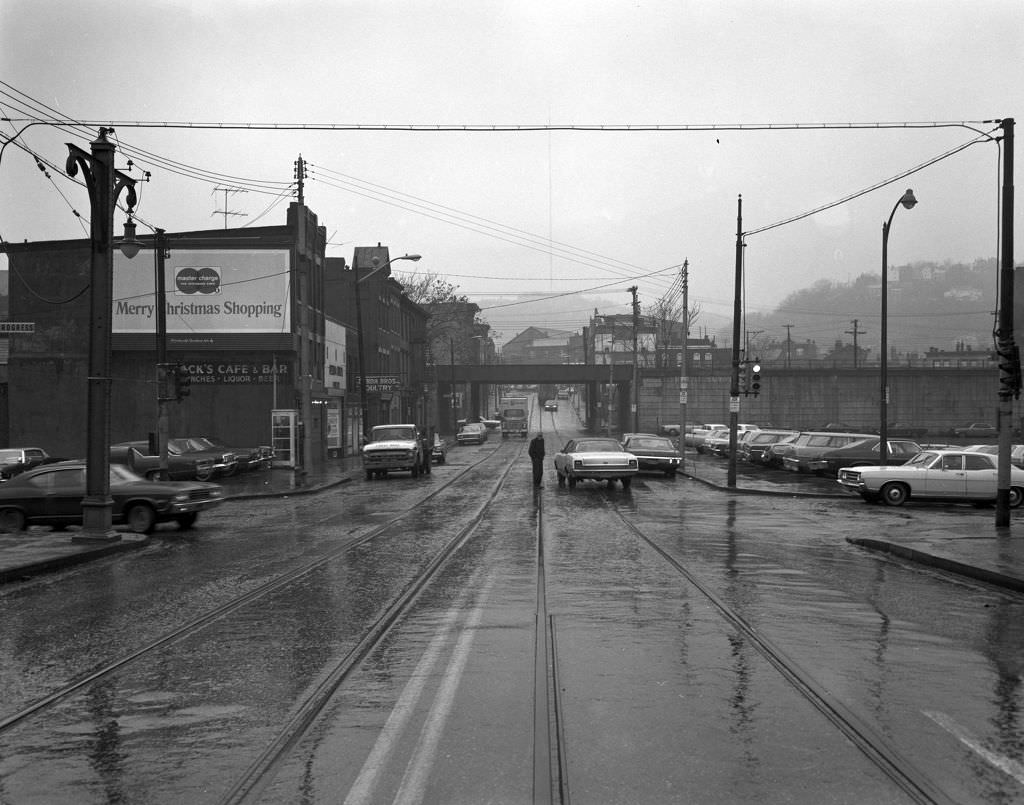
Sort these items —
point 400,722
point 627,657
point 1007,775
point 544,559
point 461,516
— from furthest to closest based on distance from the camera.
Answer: point 461,516 → point 544,559 → point 627,657 → point 400,722 → point 1007,775

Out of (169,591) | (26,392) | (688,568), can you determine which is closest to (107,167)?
(169,591)

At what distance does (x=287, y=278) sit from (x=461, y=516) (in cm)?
2799

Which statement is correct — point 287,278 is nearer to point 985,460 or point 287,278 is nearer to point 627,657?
point 985,460

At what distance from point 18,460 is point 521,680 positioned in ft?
111

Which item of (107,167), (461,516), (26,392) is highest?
(107,167)

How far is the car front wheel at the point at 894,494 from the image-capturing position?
83.1ft

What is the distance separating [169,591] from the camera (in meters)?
11.9

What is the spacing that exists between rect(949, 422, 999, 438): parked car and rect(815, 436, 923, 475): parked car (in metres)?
42.2

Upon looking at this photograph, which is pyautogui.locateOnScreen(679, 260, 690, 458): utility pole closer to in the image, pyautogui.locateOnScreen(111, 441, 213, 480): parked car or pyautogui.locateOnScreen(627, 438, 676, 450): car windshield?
pyautogui.locateOnScreen(627, 438, 676, 450): car windshield

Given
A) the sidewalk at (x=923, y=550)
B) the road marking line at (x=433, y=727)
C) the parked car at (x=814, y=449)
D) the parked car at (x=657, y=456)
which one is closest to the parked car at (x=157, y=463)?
the sidewalk at (x=923, y=550)

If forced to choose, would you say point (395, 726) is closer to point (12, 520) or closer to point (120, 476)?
point (120, 476)

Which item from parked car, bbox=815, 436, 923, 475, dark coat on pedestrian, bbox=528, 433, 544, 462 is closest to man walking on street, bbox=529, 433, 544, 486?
dark coat on pedestrian, bbox=528, 433, 544, 462

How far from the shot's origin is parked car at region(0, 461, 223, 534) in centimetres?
1903

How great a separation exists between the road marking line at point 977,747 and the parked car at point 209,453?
102ft
